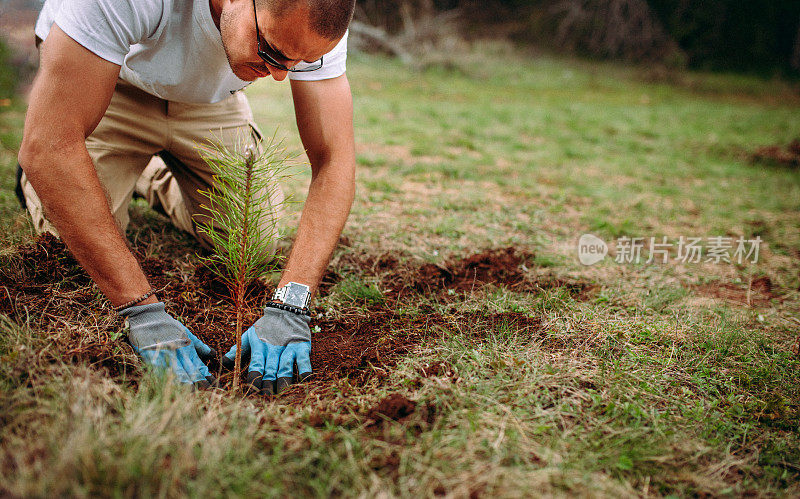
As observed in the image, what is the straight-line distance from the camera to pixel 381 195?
11.4 ft

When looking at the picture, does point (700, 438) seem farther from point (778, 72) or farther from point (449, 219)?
point (778, 72)

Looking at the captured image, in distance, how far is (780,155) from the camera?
5.15m

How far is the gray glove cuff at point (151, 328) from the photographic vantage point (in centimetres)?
157

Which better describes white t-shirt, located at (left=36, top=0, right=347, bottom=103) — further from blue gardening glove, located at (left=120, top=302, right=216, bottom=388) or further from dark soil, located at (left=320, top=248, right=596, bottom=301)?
dark soil, located at (left=320, top=248, right=596, bottom=301)

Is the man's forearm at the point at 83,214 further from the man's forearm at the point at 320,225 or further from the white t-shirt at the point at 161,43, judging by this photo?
the man's forearm at the point at 320,225

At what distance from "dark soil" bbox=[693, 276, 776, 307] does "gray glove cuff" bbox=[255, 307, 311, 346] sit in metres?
1.95

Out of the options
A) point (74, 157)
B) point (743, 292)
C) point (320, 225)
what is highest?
point (74, 157)

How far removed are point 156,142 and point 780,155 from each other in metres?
5.50

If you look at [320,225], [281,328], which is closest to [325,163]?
[320,225]

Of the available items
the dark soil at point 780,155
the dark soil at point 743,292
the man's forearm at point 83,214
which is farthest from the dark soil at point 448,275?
the dark soil at point 780,155

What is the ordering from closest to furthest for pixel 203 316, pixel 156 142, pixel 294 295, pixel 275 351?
pixel 275 351 → pixel 294 295 → pixel 203 316 → pixel 156 142

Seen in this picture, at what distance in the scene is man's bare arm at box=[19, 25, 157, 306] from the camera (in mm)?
1470

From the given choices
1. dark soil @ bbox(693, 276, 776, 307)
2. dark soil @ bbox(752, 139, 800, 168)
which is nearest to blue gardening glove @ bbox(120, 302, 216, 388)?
dark soil @ bbox(693, 276, 776, 307)

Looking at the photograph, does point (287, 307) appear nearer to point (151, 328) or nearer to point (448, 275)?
point (151, 328)
